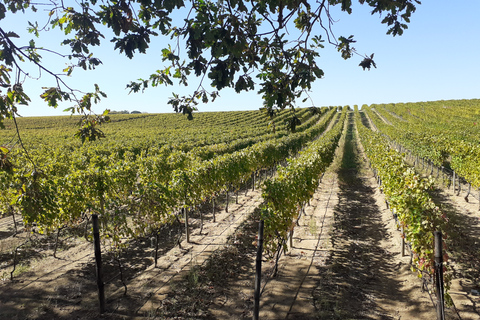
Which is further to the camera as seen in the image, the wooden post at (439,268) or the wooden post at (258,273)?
the wooden post at (258,273)

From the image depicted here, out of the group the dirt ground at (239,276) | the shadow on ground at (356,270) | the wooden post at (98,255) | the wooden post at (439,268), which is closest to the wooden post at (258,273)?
the dirt ground at (239,276)

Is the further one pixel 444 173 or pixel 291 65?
pixel 444 173

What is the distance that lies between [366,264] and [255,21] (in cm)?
638

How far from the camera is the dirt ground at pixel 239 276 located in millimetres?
5277

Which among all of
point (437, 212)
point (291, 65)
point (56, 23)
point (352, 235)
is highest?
point (56, 23)

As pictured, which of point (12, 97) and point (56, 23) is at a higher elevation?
point (56, 23)

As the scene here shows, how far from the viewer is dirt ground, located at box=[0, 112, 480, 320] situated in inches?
208

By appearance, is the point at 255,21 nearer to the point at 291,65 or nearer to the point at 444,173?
the point at 291,65

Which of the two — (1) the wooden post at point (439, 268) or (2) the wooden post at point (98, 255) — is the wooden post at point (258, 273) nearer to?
(1) the wooden post at point (439, 268)

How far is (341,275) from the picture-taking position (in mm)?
6590

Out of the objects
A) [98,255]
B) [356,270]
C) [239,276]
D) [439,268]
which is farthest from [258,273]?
[356,270]

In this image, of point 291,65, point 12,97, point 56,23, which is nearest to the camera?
point 12,97

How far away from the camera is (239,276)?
660cm

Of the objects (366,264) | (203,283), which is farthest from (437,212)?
(203,283)
